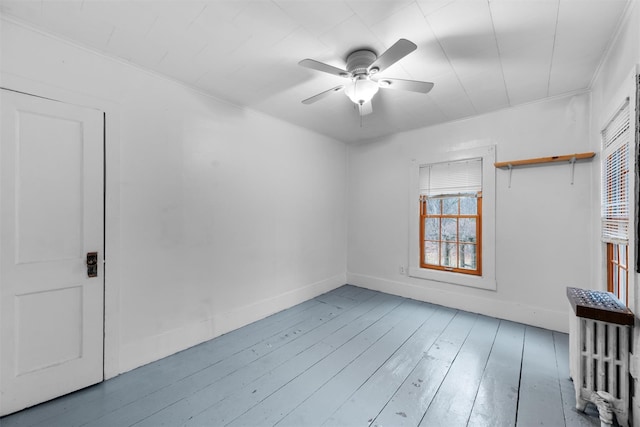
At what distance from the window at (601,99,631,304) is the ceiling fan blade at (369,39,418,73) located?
1.46 m

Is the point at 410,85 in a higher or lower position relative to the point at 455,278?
higher

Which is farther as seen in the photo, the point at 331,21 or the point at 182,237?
the point at 182,237

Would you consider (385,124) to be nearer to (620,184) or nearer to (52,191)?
(620,184)

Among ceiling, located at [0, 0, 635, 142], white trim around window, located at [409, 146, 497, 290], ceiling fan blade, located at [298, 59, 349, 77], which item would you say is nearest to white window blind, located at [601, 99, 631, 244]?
ceiling, located at [0, 0, 635, 142]

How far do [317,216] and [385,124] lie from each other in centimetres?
166

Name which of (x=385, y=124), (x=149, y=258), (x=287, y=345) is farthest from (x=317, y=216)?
(x=149, y=258)

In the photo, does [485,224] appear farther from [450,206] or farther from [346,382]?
[346,382]

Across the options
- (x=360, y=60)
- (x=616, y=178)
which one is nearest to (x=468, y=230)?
(x=616, y=178)

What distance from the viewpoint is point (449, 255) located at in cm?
371

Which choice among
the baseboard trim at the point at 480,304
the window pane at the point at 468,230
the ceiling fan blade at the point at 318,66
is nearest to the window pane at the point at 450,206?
the window pane at the point at 468,230

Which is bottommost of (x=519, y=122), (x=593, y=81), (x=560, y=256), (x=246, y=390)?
(x=246, y=390)

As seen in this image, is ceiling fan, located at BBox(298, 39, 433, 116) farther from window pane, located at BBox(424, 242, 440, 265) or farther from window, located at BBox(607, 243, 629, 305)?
window pane, located at BBox(424, 242, 440, 265)

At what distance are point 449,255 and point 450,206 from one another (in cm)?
68

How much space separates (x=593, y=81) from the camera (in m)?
2.55
